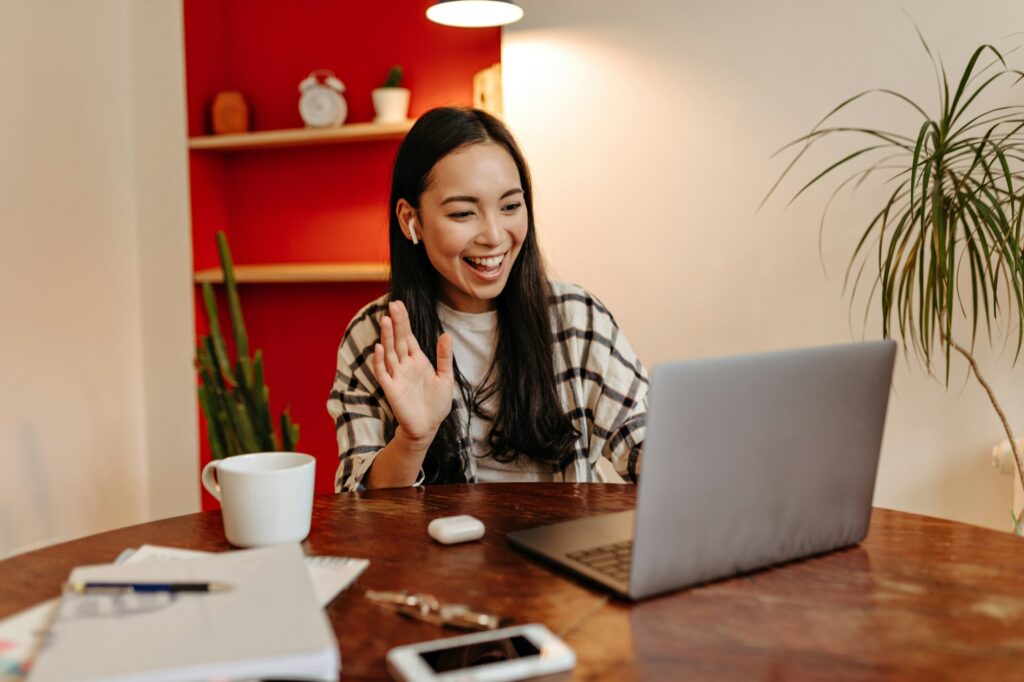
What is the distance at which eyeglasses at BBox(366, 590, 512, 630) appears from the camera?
30.7 inches

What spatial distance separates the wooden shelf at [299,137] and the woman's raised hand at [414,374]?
1485mm

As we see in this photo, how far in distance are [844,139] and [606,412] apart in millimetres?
1146

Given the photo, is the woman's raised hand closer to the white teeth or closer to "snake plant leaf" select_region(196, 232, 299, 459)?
the white teeth

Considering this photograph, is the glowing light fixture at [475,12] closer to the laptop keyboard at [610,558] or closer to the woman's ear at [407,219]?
the woman's ear at [407,219]

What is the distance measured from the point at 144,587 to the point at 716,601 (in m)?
0.50

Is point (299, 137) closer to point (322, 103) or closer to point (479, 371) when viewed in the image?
point (322, 103)

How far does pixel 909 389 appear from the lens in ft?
7.50

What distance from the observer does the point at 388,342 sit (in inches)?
58.1

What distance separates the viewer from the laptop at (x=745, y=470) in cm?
81

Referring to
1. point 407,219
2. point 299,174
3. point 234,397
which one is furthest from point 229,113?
point 407,219

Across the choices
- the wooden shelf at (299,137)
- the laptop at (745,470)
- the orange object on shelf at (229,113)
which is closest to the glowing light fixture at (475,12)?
the wooden shelf at (299,137)

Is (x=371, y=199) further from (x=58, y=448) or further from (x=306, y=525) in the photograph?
(x=306, y=525)

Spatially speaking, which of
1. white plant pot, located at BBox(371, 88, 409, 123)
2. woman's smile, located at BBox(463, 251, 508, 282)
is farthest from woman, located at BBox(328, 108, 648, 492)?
white plant pot, located at BBox(371, 88, 409, 123)

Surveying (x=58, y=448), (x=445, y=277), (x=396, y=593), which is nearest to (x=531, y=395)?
(x=445, y=277)
